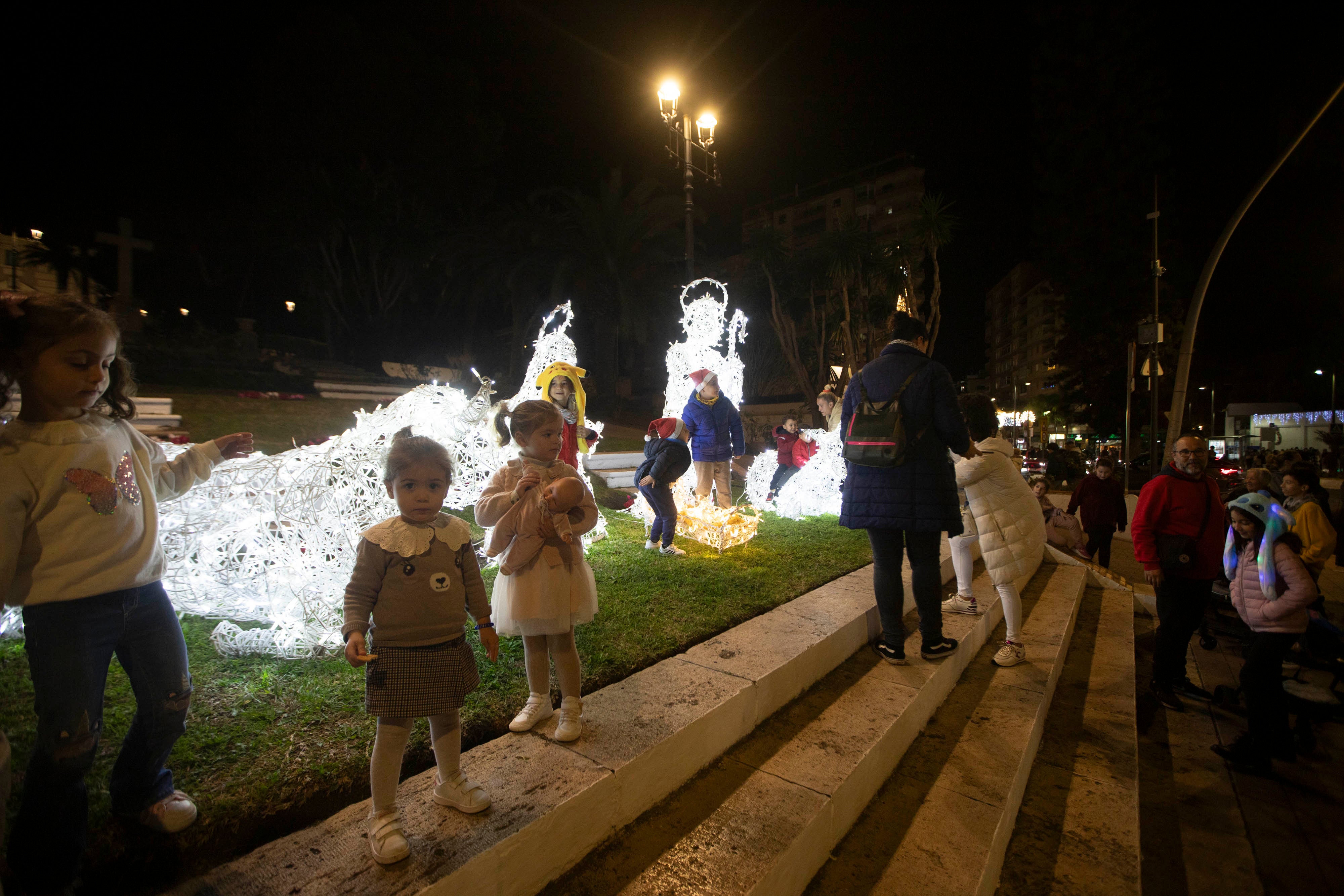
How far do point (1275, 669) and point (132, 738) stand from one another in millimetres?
5436

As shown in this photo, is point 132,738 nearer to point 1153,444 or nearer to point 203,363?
point 1153,444

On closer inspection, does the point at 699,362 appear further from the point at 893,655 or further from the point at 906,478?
the point at 893,655

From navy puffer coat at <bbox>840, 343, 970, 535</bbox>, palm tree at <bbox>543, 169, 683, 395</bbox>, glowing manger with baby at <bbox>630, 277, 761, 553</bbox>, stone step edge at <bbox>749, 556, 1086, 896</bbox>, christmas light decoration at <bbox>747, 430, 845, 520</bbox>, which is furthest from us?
palm tree at <bbox>543, 169, 683, 395</bbox>

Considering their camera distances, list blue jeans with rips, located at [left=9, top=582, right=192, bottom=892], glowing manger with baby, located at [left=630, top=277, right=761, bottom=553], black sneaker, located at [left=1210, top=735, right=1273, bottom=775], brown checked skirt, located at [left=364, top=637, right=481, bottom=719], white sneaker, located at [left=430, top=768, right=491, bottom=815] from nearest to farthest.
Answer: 1. blue jeans with rips, located at [left=9, top=582, right=192, bottom=892]
2. brown checked skirt, located at [left=364, top=637, right=481, bottom=719]
3. white sneaker, located at [left=430, top=768, right=491, bottom=815]
4. black sneaker, located at [left=1210, top=735, right=1273, bottom=775]
5. glowing manger with baby, located at [left=630, top=277, right=761, bottom=553]

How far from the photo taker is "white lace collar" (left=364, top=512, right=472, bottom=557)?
188 centimetres

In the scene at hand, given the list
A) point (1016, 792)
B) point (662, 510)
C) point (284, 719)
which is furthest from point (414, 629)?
point (662, 510)

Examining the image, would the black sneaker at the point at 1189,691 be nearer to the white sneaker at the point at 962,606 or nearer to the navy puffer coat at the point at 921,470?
the white sneaker at the point at 962,606

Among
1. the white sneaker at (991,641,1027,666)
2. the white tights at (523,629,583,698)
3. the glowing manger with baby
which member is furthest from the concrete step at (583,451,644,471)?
the white tights at (523,629,583,698)

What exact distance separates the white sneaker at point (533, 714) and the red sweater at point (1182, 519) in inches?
146

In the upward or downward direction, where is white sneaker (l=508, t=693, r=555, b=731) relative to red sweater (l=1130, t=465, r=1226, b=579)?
downward

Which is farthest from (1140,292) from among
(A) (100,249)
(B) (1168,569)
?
(A) (100,249)

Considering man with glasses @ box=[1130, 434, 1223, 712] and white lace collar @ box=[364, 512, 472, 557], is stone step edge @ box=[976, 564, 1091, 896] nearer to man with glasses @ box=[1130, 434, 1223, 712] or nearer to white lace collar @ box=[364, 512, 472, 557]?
man with glasses @ box=[1130, 434, 1223, 712]

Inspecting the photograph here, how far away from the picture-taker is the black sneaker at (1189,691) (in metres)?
→ 4.43

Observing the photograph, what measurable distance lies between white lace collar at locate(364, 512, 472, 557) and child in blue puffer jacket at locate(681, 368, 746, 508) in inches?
165
